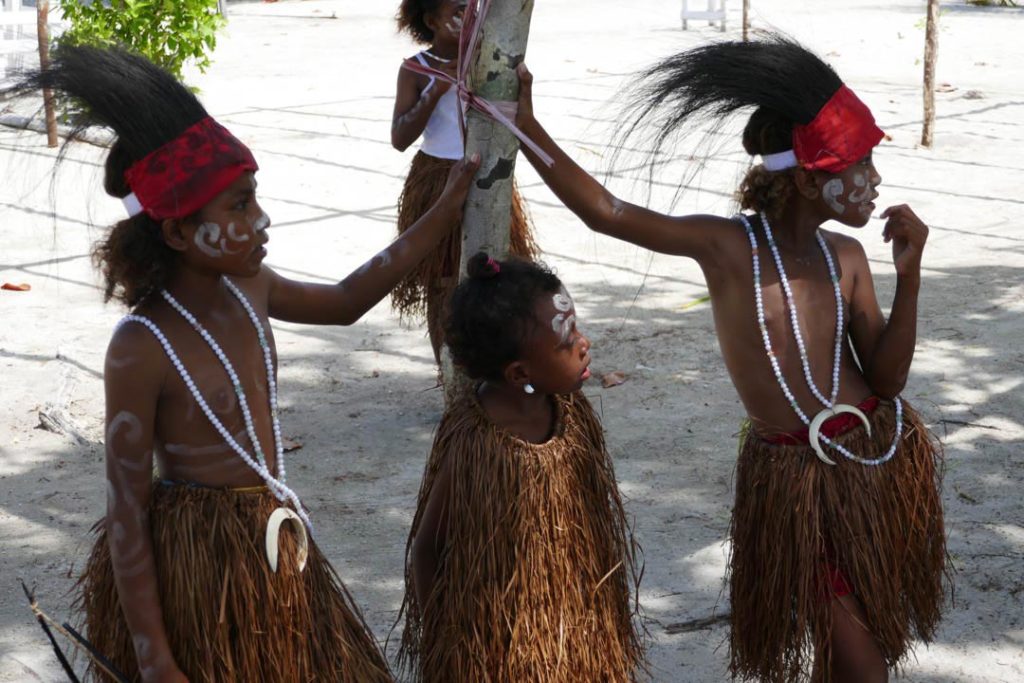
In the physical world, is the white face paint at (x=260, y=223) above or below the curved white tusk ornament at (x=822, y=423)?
above

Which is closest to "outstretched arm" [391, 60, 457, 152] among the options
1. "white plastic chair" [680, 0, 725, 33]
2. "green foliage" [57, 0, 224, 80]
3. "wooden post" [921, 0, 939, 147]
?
"green foliage" [57, 0, 224, 80]

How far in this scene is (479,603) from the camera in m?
2.55

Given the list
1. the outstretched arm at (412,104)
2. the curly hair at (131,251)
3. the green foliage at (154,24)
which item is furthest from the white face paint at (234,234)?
the green foliage at (154,24)

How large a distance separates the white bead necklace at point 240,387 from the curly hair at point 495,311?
370 millimetres

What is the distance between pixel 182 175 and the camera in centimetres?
226

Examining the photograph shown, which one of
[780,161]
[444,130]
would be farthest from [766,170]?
[444,130]

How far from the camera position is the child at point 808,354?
272 centimetres

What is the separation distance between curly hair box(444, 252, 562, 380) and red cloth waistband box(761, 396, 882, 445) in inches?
27.3

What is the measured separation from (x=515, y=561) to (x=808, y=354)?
807mm

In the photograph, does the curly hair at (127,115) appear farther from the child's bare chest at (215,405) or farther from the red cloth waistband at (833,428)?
the red cloth waistband at (833,428)

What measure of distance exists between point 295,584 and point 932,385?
11.0ft

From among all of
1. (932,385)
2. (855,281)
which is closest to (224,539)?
(855,281)

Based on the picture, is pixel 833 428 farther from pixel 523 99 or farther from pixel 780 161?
pixel 523 99

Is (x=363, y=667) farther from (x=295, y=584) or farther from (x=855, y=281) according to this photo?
(x=855, y=281)
